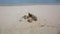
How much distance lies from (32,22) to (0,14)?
0.35 m

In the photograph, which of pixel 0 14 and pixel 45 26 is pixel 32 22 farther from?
pixel 0 14

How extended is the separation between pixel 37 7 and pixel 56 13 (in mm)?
211

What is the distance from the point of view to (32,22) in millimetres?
975

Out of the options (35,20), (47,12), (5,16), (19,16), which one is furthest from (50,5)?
(5,16)

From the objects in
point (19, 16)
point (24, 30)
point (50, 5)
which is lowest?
point (24, 30)

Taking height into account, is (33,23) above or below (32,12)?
below

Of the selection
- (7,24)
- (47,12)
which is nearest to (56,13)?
(47,12)

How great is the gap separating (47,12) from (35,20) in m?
0.16

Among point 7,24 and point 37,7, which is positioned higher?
point 37,7

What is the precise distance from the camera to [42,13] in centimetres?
100

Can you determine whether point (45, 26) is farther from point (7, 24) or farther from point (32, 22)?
point (7, 24)

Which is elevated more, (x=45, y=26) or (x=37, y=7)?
(x=37, y=7)

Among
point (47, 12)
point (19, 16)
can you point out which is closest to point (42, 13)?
point (47, 12)

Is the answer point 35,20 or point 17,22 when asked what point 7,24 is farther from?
point 35,20
